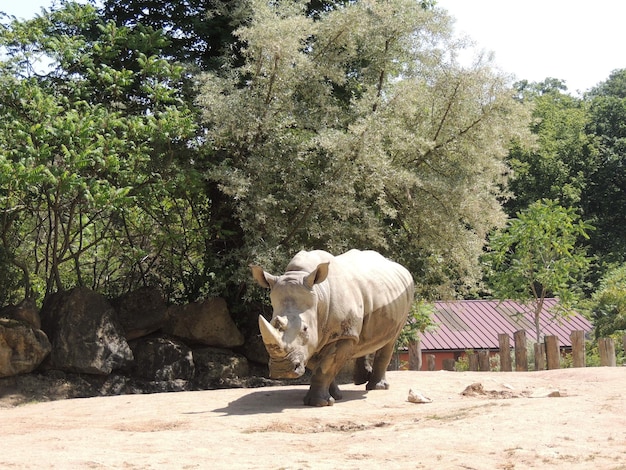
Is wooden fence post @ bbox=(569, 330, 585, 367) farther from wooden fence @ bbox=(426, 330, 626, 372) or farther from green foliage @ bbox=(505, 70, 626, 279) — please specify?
green foliage @ bbox=(505, 70, 626, 279)

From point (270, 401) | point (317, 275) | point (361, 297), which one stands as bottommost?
point (270, 401)

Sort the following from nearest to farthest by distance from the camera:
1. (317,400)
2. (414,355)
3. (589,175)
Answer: (317,400) → (414,355) → (589,175)

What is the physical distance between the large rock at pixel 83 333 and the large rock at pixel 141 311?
0.47 metres

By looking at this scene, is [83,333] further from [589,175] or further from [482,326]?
[589,175]

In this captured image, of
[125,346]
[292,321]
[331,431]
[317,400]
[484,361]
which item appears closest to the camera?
[331,431]

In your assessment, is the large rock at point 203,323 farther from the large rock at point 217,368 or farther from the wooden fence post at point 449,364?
the wooden fence post at point 449,364

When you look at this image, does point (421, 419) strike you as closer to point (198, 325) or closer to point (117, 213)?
point (198, 325)

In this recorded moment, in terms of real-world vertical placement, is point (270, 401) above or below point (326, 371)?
below

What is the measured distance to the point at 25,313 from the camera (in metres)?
12.5

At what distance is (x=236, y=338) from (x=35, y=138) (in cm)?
478

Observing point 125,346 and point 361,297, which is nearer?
point 361,297

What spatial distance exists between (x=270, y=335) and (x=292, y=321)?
2.00 ft

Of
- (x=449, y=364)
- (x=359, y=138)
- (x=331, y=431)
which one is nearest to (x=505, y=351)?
(x=449, y=364)

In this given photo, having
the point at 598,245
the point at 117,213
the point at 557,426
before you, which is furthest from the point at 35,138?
the point at 598,245
